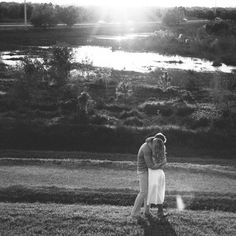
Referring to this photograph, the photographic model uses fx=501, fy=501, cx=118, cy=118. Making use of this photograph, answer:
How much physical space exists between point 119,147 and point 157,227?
16.2 metres

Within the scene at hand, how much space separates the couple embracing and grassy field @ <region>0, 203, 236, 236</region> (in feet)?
1.94

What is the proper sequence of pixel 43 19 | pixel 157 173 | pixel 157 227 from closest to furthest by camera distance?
pixel 157 227 → pixel 157 173 → pixel 43 19

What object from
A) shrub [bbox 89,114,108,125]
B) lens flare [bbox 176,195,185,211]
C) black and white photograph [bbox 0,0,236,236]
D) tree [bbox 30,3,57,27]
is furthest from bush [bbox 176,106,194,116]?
tree [bbox 30,3,57,27]

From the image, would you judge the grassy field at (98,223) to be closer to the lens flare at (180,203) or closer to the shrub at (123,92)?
the lens flare at (180,203)

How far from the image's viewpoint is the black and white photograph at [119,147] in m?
13.1

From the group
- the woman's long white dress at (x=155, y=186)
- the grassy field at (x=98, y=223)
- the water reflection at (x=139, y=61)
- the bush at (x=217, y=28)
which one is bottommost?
the water reflection at (x=139, y=61)

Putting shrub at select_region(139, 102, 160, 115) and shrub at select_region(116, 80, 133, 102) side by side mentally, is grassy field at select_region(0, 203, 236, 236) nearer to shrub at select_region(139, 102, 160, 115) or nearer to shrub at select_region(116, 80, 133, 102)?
shrub at select_region(139, 102, 160, 115)

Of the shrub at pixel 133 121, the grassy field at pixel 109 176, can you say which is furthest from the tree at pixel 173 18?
the grassy field at pixel 109 176

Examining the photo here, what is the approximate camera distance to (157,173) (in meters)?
12.9

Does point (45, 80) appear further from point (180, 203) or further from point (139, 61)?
point (180, 203)

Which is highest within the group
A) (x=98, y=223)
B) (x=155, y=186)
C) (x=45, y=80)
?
(x=155, y=186)

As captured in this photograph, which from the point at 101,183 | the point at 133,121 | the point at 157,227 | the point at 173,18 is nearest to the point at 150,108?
the point at 133,121

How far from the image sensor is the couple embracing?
1273 centimetres

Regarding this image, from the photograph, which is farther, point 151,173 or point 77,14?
point 77,14
